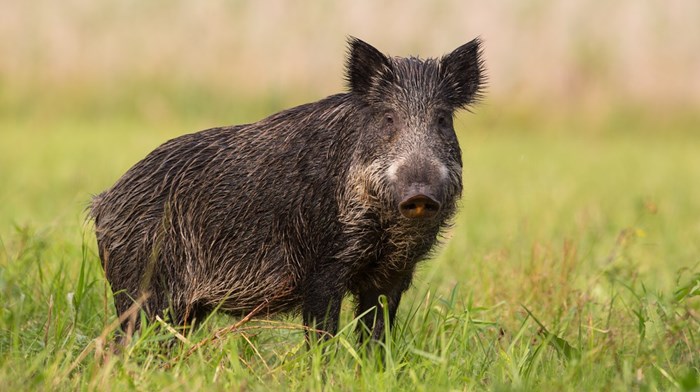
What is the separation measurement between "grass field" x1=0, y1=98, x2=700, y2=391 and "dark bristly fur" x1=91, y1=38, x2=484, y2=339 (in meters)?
0.18

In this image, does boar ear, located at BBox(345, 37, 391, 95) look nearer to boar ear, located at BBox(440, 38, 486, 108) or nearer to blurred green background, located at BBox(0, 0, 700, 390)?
boar ear, located at BBox(440, 38, 486, 108)

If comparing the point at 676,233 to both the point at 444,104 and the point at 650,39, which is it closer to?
the point at 444,104

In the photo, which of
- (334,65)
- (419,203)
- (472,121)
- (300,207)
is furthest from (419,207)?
(334,65)

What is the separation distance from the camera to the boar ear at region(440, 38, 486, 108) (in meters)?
4.77

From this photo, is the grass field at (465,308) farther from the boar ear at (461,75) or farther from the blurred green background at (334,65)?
the blurred green background at (334,65)

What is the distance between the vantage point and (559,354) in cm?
465

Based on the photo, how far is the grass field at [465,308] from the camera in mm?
4137

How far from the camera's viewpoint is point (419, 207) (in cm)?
428

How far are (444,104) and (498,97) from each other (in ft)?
41.1

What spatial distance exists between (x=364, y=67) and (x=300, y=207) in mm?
653

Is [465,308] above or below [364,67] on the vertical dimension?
below

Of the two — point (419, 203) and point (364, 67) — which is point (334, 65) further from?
point (419, 203)

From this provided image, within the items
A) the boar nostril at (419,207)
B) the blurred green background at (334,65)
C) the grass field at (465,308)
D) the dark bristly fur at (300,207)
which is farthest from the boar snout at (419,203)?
the blurred green background at (334,65)

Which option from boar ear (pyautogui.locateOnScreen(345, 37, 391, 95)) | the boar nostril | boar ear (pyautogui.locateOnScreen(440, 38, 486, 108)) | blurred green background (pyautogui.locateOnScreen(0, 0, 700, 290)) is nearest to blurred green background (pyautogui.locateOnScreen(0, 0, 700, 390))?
blurred green background (pyautogui.locateOnScreen(0, 0, 700, 290))
